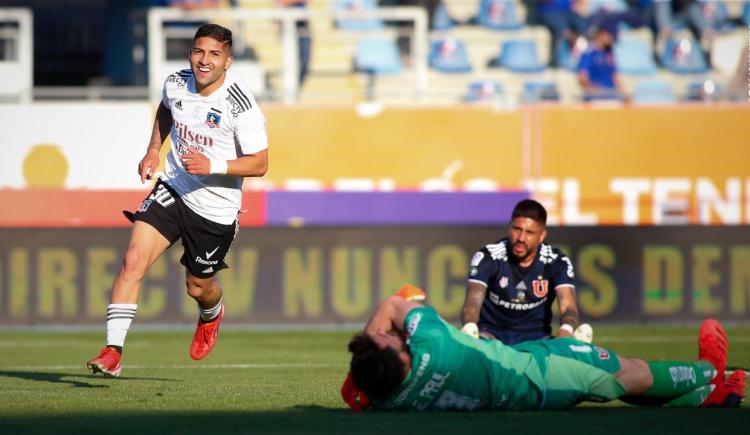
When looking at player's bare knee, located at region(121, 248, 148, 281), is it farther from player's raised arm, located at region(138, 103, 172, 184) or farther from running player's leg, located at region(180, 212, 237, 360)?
player's raised arm, located at region(138, 103, 172, 184)

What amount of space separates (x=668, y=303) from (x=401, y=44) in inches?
333

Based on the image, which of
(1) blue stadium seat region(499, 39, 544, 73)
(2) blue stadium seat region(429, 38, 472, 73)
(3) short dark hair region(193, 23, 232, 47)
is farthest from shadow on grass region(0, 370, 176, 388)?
(1) blue stadium seat region(499, 39, 544, 73)

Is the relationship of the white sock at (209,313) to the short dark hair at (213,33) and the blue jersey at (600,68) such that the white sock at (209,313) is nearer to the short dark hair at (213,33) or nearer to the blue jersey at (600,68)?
the short dark hair at (213,33)

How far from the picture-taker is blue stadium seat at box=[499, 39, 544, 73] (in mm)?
23719

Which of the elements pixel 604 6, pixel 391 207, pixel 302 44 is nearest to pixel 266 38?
pixel 302 44

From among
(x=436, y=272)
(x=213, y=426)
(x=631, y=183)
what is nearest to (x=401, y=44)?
(x=631, y=183)

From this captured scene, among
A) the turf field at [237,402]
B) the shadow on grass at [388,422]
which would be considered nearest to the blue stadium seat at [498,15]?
the turf field at [237,402]

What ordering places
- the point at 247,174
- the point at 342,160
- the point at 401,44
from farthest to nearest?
1. the point at 401,44
2. the point at 342,160
3. the point at 247,174

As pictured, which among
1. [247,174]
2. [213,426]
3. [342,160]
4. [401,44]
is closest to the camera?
[213,426]

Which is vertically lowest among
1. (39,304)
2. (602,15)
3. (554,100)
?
(39,304)

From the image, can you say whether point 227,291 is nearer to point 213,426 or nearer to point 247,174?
point 247,174

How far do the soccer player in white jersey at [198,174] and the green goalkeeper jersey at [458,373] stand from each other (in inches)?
95.2

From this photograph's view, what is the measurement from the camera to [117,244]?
1708 cm

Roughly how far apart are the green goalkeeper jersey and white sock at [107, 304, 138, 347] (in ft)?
7.90
